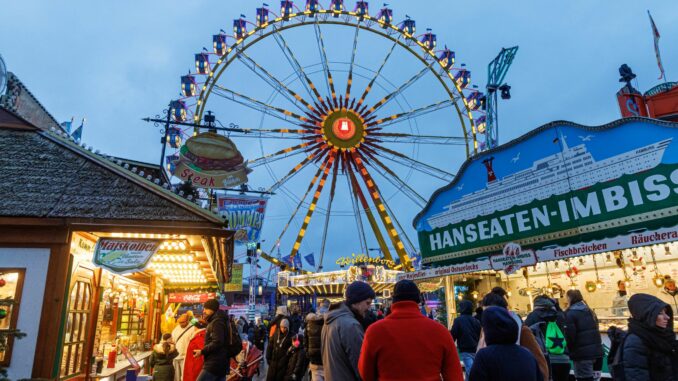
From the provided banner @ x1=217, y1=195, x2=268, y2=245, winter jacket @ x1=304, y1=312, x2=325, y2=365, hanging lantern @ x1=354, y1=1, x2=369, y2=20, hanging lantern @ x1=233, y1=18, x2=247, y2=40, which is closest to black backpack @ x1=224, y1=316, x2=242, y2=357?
winter jacket @ x1=304, y1=312, x2=325, y2=365

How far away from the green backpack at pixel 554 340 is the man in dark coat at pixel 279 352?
11.6ft

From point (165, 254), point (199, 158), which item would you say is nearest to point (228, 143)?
point (199, 158)

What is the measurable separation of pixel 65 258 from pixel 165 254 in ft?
11.2

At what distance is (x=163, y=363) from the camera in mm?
7008

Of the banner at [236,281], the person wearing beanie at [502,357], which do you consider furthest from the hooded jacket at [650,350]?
the banner at [236,281]

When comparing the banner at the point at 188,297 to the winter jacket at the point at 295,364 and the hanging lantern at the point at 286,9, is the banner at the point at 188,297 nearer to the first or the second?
the winter jacket at the point at 295,364

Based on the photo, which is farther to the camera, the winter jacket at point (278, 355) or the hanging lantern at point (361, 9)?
the hanging lantern at point (361, 9)

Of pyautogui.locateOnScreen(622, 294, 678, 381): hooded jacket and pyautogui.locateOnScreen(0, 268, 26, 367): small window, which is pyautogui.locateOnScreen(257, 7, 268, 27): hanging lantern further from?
pyautogui.locateOnScreen(622, 294, 678, 381): hooded jacket

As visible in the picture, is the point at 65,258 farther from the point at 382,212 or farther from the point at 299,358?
the point at 382,212

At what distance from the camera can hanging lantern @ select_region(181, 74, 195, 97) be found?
1845cm

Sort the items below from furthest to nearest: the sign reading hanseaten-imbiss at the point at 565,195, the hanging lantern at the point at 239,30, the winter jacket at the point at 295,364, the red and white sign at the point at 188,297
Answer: the hanging lantern at the point at 239,30 → the red and white sign at the point at 188,297 → the sign reading hanseaten-imbiss at the point at 565,195 → the winter jacket at the point at 295,364

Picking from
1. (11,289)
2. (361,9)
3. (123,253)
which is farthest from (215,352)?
(361,9)

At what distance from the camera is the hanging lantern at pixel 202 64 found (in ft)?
61.2

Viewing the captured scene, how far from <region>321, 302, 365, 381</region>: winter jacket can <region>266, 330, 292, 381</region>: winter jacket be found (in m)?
3.28
